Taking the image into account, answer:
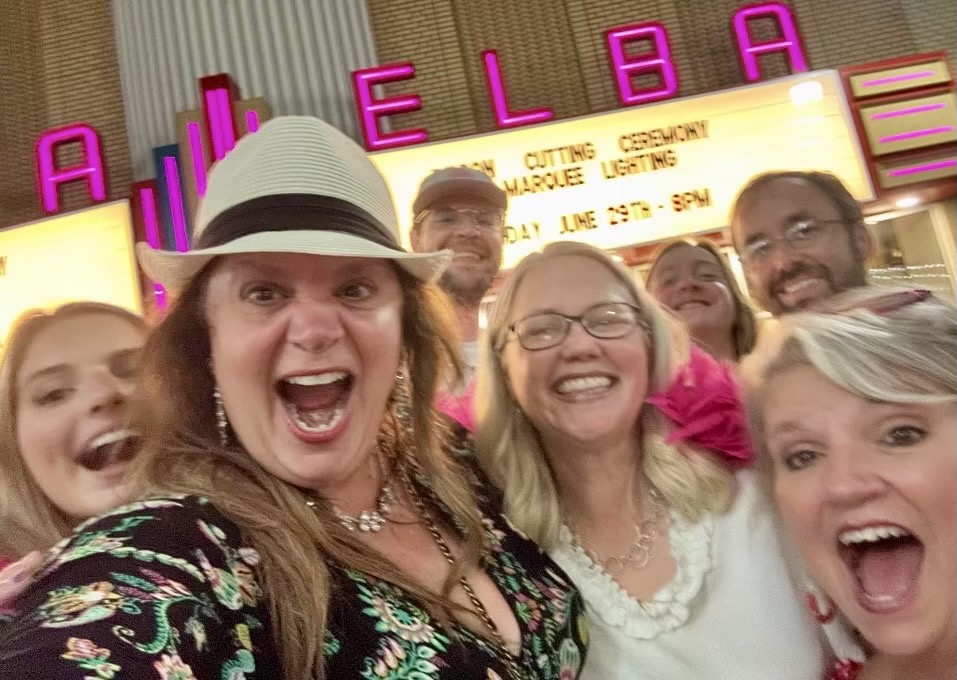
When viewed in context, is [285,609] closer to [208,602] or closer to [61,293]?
[208,602]

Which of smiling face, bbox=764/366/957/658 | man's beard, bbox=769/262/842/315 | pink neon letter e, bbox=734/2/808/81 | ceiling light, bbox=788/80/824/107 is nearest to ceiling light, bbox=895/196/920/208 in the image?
Answer: ceiling light, bbox=788/80/824/107

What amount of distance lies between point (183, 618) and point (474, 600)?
45 centimetres

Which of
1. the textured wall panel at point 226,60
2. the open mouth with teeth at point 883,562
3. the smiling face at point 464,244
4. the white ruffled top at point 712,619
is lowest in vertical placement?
the white ruffled top at point 712,619

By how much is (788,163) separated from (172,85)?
3.51 m

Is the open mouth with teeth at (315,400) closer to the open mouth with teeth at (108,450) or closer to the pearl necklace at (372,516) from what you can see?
the pearl necklace at (372,516)

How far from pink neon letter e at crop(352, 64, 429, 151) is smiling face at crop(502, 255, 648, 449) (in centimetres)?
255

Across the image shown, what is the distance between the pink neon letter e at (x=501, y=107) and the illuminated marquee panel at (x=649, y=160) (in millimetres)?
63

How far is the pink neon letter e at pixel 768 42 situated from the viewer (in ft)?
13.0

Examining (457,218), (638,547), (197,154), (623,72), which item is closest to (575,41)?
(623,72)

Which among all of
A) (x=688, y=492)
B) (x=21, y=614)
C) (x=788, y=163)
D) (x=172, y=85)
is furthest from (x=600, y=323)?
(x=172, y=85)

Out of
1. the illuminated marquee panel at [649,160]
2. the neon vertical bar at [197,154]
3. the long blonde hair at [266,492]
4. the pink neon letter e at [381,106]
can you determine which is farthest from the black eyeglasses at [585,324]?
the neon vertical bar at [197,154]

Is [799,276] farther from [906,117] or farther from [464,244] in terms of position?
[906,117]

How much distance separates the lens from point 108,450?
129 cm

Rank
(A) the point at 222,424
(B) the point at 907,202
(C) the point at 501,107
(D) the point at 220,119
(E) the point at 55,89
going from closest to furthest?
(A) the point at 222,424, (D) the point at 220,119, (B) the point at 907,202, (C) the point at 501,107, (E) the point at 55,89
